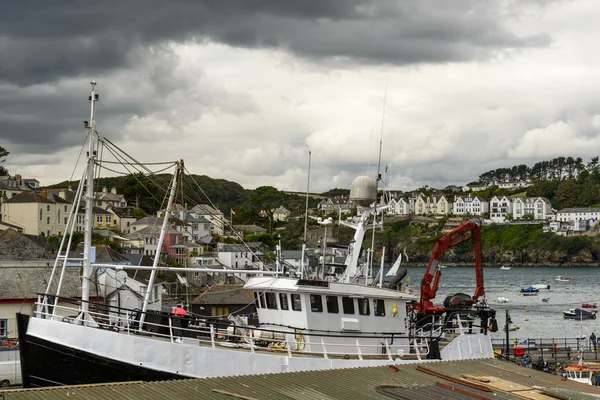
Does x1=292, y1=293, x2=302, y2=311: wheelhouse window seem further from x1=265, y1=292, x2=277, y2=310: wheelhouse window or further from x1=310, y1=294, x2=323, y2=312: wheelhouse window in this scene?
x1=265, y1=292, x2=277, y2=310: wheelhouse window

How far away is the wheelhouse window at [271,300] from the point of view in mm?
27844

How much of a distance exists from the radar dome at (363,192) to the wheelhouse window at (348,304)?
5.05 meters

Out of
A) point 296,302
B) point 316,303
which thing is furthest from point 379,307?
point 296,302

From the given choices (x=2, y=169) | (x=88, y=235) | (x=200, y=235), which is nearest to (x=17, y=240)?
(x=88, y=235)

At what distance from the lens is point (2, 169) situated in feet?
477

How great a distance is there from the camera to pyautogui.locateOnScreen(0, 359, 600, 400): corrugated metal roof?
19.0 meters

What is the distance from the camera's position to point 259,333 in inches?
1072

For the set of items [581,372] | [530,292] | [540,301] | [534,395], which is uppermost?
[534,395]

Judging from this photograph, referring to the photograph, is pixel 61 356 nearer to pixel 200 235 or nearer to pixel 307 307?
pixel 307 307

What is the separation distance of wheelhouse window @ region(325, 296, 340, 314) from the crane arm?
774 centimetres

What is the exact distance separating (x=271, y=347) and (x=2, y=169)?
130 meters

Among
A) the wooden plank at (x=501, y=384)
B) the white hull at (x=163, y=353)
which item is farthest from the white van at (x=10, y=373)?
the wooden plank at (x=501, y=384)

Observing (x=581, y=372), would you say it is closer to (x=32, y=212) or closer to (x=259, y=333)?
(x=259, y=333)

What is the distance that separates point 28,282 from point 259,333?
21.3 meters
